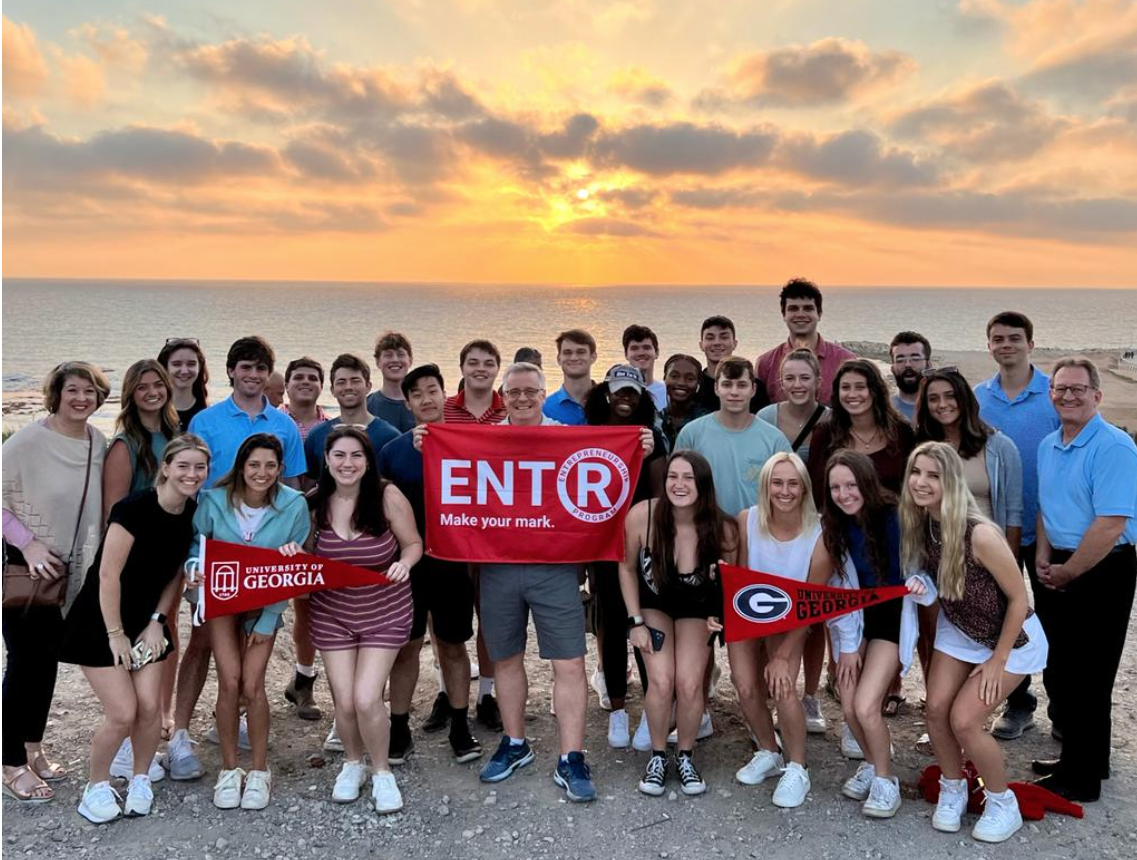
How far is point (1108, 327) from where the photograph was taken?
469ft

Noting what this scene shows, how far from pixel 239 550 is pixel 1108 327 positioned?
16644 cm

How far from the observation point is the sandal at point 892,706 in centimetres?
745

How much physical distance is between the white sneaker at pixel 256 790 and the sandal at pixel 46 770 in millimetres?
1472

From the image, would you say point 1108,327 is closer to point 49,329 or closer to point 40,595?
point 49,329

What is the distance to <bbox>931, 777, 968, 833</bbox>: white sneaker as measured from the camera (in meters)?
5.62

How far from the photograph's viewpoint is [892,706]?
7.47 metres

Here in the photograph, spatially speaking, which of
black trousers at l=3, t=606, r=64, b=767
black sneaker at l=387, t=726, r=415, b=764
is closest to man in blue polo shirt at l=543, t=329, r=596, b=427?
black sneaker at l=387, t=726, r=415, b=764

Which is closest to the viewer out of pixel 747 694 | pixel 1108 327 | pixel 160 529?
pixel 160 529

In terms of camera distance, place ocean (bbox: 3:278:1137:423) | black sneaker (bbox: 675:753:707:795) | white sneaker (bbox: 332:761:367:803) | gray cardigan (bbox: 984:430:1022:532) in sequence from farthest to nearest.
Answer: ocean (bbox: 3:278:1137:423) < gray cardigan (bbox: 984:430:1022:532) < black sneaker (bbox: 675:753:707:795) < white sneaker (bbox: 332:761:367:803)

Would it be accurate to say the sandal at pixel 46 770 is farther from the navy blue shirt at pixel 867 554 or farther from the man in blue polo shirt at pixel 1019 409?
the man in blue polo shirt at pixel 1019 409

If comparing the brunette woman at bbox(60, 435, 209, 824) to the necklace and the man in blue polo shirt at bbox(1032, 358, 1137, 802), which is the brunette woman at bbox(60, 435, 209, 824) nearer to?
the necklace

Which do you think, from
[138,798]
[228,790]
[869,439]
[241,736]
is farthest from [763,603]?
[138,798]

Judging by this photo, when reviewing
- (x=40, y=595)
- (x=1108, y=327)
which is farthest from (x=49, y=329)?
(x=1108, y=327)

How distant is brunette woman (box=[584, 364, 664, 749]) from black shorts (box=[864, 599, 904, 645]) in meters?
1.83
